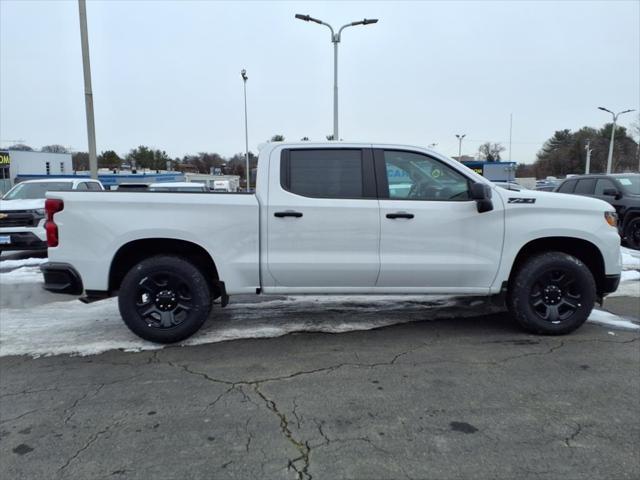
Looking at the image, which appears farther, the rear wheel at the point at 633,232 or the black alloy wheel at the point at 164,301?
the rear wheel at the point at 633,232

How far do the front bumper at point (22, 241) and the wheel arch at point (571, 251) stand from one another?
932 centimetres

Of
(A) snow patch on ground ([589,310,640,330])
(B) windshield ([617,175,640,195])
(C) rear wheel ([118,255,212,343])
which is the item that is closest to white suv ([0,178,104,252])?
(C) rear wheel ([118,255,212,343])

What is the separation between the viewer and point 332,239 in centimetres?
465

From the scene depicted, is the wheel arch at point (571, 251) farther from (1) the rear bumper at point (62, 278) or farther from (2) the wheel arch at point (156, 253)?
(1) the rear bumper at point (62, 278)

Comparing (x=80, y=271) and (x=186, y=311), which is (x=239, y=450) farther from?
(x=80, y=271)

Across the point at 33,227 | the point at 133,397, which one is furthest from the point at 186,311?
the point at 33,227

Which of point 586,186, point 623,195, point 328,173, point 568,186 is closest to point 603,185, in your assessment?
point 586,186

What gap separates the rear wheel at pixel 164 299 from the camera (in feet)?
15.0

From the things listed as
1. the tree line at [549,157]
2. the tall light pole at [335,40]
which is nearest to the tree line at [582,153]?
the tree line at [549,157]

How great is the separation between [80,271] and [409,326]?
3413 millimetres

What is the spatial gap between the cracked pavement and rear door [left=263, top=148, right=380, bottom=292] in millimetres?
694

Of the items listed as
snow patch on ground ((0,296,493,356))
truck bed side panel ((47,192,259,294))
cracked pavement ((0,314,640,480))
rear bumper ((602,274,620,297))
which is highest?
truck bed side panel ((47,192,259,294))

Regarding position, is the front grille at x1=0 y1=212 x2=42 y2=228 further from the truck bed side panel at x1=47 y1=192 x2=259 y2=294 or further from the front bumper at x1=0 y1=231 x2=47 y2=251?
the truck bed side panel at x1=47 y1=192 x2=259 y2=294

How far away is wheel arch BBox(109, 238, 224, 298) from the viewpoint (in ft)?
15.4
